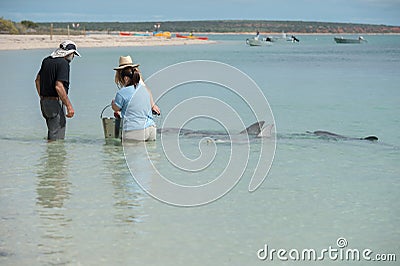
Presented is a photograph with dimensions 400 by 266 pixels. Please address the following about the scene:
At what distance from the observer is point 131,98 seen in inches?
377

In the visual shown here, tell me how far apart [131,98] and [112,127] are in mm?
1064

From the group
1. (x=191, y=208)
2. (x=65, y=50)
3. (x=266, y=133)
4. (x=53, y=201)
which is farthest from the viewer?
(x=266, y=133)

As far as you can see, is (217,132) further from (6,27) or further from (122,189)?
(6,27)

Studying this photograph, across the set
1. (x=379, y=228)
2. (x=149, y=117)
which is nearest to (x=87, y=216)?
(x=379, y=228)

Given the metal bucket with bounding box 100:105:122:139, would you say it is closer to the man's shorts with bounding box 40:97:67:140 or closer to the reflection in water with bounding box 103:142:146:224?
the reflection in water with bounding box 103:142:146:224

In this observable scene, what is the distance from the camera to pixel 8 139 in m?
11.2

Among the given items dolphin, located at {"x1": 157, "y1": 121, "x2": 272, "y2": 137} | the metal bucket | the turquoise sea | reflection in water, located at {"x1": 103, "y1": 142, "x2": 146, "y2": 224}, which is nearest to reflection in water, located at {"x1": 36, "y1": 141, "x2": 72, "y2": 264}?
the turquoise sea

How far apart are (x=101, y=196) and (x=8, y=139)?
430 centimetres

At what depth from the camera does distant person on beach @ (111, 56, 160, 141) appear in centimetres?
959

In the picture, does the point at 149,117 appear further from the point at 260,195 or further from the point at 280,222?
the point at 280,222

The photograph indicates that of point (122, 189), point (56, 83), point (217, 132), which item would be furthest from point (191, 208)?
point (217, 132)

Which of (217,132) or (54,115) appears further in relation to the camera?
(217,132)

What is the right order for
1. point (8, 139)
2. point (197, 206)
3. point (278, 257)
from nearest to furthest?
point (278, 257)
point (197, 206)
point (8, 139)

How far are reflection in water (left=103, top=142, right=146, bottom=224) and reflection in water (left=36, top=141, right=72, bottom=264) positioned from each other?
0.51 meters
